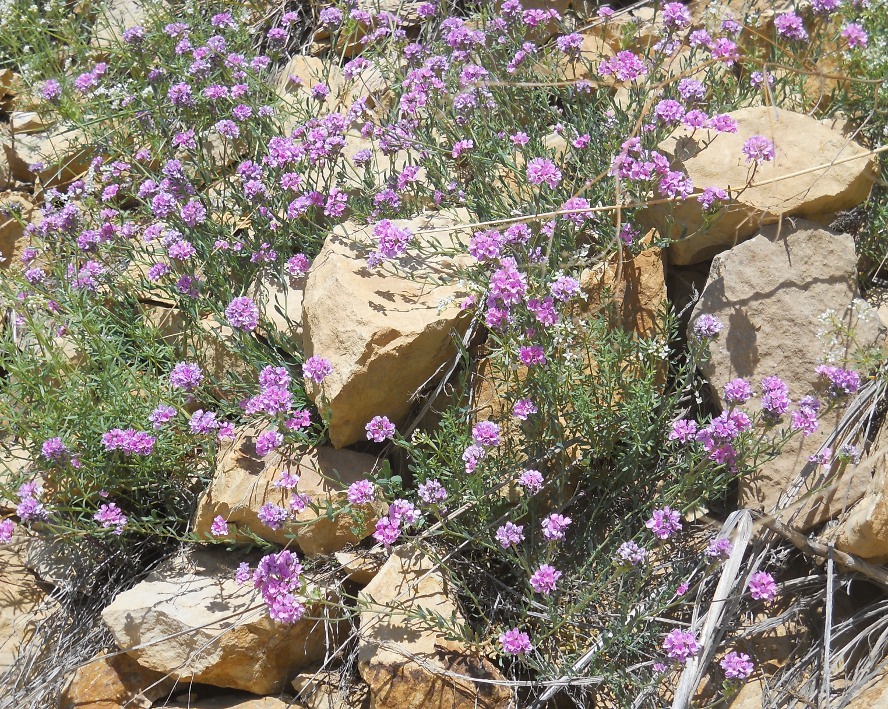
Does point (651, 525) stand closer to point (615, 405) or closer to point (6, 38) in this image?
point (615, 405)

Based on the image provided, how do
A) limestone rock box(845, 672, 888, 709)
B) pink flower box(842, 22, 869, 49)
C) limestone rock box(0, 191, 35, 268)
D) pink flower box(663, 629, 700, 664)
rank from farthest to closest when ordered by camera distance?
limestone rock box(0, 191, 35, 268), pink flower box(842, 22, 869, 49), pink flower box(663, 629, 700, 664), limestone rock box(845, 672, 888, 709)

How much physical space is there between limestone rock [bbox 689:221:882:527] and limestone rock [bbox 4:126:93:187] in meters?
4.74

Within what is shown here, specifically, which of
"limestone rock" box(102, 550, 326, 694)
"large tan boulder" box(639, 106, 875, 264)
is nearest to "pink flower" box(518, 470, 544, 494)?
"limestone rock" box(102, 550, 326, 694)

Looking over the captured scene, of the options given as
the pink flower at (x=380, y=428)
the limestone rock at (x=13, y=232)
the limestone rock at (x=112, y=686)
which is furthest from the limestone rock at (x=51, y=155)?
the pink flower at (x=380, y=428)

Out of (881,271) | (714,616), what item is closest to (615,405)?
(714,616)

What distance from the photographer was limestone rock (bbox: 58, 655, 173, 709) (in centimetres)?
412

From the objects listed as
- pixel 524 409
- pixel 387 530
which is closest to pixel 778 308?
pixel 524 409

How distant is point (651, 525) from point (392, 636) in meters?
1.24

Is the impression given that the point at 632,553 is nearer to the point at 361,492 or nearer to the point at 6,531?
the point at 361,492

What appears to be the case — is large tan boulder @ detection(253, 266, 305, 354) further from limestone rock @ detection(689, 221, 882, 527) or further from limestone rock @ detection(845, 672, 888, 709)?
limestone rock @ detection(845, 672, 888, 709)

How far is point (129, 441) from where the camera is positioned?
13.8ft

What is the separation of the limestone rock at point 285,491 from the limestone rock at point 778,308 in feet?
6.10

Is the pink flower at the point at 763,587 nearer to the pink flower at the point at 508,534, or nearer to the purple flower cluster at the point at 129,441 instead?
the pink flower at the point at 508,534

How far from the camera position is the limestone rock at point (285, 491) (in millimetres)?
4133
